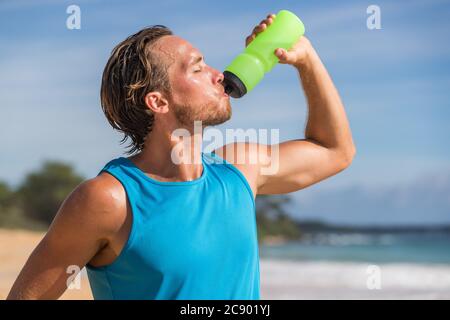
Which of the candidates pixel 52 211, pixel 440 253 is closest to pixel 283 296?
pixel 440 253

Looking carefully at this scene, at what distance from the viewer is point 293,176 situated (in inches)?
135

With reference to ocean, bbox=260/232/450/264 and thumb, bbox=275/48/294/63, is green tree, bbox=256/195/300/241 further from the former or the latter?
thumb, bbox=275/48/294/63

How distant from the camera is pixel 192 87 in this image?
10.3 ft

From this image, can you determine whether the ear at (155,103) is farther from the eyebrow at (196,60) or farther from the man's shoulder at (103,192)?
the man's shoulder at (103,192)

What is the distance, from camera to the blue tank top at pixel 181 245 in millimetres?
2855

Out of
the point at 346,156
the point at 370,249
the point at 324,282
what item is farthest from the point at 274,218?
the point at 346,156

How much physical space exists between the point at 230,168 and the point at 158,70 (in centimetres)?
52

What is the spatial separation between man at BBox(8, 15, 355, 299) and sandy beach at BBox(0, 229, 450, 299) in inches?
222

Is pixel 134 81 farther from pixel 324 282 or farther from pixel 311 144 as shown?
pixel 324 282

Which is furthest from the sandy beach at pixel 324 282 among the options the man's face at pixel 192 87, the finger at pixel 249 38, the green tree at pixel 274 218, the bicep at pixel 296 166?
the green tree at pixel 274 218

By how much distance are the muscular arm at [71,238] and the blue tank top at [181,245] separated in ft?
0.31

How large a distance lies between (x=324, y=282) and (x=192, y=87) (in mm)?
11067

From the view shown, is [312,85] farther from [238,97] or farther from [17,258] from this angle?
[17,258]
